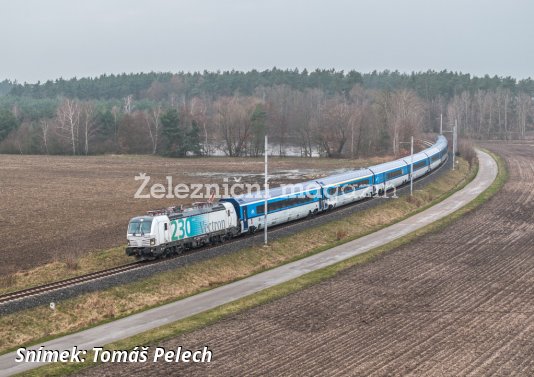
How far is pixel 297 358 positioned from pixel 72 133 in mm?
115737

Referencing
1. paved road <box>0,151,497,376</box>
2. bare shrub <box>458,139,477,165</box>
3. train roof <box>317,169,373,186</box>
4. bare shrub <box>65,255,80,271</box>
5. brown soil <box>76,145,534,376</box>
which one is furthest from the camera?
bare shrub <box>458,139,477,165</box>

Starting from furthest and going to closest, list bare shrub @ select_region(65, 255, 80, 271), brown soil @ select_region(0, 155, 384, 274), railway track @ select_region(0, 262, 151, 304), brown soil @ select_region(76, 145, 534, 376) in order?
brown soil @ select_region(0, 155, 384, 274) → bare shrub @ select_region(65, 255, 80, 271) → railway track @ select_region(0, 262, 151, 304) → brown soil @ select_region(76, 145, 534, 376)

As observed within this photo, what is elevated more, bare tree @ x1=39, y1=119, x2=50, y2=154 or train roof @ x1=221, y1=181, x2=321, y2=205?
bare tree @ x1=39, y1=119, x2=50, y2=154

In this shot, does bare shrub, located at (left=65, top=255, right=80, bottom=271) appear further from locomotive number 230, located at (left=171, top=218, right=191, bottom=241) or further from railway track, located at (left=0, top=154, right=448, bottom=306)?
locomotive number 230, located at (left=171, top=218, right=191, bottom=241)

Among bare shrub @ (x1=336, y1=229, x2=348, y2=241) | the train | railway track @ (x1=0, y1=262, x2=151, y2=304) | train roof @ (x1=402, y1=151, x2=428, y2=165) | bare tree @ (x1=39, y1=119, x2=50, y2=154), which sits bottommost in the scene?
bare shrub @ (x1=336, y1=229, x2=348, y2=241)

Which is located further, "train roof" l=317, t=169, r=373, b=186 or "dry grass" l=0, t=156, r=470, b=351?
"train roof" l=317, t=169, r=373, b=186

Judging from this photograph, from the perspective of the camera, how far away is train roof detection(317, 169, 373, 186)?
57594mm

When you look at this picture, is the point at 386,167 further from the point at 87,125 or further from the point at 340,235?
the point at 87,125

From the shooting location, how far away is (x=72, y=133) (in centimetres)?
13075

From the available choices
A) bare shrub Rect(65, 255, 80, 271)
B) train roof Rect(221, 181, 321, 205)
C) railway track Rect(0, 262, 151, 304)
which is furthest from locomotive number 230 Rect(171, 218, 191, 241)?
bare shrub Rect(65, 255, 80, 271)

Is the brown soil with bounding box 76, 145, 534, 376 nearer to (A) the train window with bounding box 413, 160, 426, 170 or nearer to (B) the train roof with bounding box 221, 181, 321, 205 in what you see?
(B) the train roof with bounding box 221, 181, 321, 205

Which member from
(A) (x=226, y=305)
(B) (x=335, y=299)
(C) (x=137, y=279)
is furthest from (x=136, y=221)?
(B) (x=335, y=299)

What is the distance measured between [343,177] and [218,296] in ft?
95.2

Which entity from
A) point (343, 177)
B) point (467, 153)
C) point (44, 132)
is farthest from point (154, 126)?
point (343, 177)
